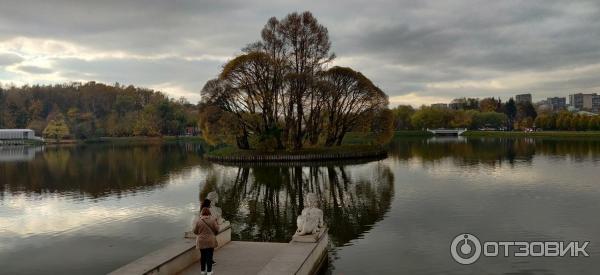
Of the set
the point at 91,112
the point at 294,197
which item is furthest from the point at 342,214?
the point at 91,112

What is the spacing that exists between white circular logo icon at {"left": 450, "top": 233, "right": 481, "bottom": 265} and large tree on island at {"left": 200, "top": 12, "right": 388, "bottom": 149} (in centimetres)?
4651

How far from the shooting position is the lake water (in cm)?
1608

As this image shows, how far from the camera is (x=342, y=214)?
→ 23812 mm

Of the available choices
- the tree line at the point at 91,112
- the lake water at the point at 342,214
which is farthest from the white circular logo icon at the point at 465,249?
the tree line at the point at 91,112

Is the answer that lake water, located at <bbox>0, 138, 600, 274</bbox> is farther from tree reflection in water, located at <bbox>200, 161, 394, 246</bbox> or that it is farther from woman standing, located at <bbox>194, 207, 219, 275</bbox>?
woman standing, located at <bbox>194, 207, 219, 275</bbox>

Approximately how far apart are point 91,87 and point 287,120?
158 m

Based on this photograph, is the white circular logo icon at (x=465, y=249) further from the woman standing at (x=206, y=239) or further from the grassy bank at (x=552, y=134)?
the grassy bank at (x=552, y=134)

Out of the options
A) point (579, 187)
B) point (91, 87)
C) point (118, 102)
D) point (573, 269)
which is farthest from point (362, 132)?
point (91, 87)

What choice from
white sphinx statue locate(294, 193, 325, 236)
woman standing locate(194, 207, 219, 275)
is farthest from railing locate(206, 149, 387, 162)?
woman standing locate(194, 207, 219, 275)

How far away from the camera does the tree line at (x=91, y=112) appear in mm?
154250

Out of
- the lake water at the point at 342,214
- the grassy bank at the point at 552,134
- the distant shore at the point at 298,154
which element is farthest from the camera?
the grassy bank at the point at 552,134

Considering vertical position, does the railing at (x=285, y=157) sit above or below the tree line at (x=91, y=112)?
below
